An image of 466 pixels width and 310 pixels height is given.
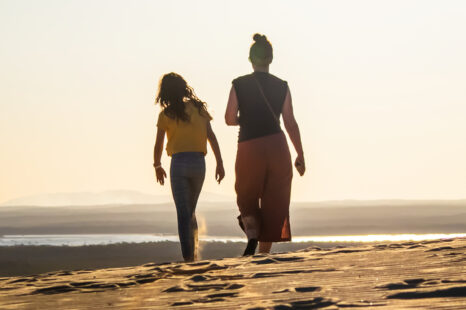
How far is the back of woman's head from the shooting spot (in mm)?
8902

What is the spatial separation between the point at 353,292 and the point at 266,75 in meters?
4.34

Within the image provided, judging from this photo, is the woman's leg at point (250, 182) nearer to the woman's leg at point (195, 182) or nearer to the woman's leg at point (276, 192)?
the woman's leg at point (276, 192)

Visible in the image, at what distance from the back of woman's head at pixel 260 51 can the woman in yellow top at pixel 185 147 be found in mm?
684

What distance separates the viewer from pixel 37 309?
5191 millimetres

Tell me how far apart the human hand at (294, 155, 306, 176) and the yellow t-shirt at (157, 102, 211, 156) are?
878mm

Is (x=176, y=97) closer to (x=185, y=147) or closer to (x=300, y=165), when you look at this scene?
(x=185, y=147)

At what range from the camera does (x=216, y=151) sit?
911cm

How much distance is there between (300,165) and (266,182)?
1.23ft

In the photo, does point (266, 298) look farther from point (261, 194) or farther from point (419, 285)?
point (261, 194)

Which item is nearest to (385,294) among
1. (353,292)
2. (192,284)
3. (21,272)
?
(353,292)

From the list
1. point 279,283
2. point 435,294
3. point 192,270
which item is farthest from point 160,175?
point 435,294

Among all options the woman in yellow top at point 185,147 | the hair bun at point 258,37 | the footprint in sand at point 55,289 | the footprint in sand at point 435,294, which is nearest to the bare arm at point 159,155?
the woman in yellow top at point 185,147

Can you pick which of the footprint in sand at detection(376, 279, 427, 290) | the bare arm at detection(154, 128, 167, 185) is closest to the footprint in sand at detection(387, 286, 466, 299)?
the footprint in sand at detection(376, 279, 427, 290)

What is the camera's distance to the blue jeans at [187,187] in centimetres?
866
